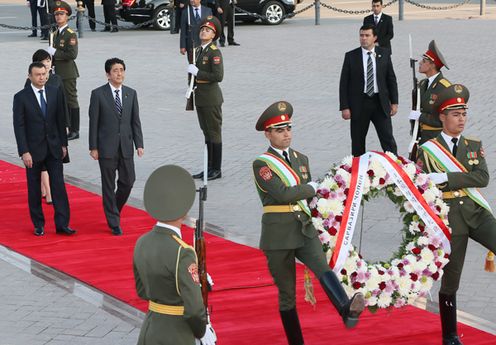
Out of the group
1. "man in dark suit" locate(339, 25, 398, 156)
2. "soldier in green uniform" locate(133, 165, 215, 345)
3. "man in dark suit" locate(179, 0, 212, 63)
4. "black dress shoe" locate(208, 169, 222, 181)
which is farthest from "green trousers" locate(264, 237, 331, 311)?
"man in dark suit" locate(179, 0, 212, 63)

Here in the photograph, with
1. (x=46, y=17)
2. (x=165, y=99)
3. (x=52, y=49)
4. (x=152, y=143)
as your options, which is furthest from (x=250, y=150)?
(x=46, y=17)

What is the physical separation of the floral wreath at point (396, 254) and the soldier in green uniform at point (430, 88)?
351 cm

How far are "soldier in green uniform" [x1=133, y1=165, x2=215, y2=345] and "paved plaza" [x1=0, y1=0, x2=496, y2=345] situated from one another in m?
2.56

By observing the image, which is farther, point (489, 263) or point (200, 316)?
point (489, 263)

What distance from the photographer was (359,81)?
13531 millimetres

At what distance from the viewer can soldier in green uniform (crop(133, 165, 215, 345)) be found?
6.35 metres

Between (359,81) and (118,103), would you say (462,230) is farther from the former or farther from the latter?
(359,81)

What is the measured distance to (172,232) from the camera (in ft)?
21.1

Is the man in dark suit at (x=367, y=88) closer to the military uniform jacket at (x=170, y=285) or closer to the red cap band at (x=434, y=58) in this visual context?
the red cap band at (x=434, y=58)

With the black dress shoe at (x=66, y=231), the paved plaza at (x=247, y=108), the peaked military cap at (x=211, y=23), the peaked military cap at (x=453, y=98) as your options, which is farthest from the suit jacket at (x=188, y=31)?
the peaked military cap at (x=453, y=98)

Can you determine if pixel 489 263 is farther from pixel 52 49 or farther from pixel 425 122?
pixel 52 49

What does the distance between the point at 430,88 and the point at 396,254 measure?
3857mm

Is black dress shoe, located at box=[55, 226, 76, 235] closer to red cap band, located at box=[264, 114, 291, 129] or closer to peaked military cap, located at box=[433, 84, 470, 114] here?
red cap band, located at box=[264, 114, 291, 129]

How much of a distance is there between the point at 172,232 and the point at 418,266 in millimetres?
2397
